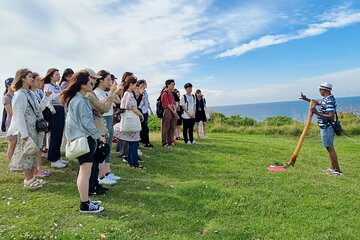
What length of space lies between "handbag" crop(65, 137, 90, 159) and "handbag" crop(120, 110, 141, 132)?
2.41 meters

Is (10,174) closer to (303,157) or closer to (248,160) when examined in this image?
(248,160)

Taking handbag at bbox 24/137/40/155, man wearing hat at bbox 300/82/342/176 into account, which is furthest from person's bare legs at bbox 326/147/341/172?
handbag at bbox 24/137/40/155

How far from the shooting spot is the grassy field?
467 cm

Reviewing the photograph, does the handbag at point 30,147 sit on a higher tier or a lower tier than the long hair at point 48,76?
lower

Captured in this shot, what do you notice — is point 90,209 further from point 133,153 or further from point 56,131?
point 56,131

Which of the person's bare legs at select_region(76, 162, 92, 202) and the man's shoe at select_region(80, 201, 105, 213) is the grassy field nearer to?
the man's shoe at select_region(80, 201, 105, 213)

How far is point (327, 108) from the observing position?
7828 mm

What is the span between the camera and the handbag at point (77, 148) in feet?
15.8

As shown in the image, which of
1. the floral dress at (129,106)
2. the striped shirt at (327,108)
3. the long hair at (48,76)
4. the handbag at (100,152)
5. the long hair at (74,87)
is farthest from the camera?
Answer: the striped shirt at (327,108)

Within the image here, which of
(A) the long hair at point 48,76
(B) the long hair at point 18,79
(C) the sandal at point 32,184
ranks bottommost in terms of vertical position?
(C) the sandal at point 32,184

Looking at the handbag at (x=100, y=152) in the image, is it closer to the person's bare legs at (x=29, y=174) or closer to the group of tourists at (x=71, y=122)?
the group of tourists at (x=71, y=122)

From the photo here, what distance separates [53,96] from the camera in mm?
7230

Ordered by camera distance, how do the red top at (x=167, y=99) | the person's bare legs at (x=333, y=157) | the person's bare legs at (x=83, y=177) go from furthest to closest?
the red top at (x=167, y=99) → the person's bare legs at (x=333, y=157) → the person's bare legs at (x=83, y=177)

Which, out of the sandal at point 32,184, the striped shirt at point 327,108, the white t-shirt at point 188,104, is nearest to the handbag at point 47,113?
the sandal at point 32,184
